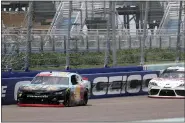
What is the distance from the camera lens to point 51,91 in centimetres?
1648

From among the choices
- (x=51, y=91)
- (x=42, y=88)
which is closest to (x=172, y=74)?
(x=51, y=91)

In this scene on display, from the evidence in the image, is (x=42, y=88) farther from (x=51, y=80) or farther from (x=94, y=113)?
(x=94, y=113)

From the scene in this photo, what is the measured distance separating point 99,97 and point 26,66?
3.58 m

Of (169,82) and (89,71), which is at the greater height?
(89,71)

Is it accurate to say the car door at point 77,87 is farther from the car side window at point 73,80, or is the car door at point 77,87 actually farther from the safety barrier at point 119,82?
the safety barrier at point 119,82

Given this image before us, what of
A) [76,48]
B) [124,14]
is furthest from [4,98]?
[124,14]

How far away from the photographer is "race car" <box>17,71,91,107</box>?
16.5 m

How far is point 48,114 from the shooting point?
46.0 feet

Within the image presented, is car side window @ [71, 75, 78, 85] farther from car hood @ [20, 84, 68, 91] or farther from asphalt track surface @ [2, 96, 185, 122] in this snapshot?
asphalt track surface @ [2, 96, 185, 122]

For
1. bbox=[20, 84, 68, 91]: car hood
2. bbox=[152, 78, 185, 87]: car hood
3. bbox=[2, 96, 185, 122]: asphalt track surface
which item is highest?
bbox=[20, 84, 68, 91]: car hood

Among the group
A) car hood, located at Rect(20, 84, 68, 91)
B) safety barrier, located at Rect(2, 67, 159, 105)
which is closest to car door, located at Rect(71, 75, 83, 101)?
car hood, located at Rect(20, 84, 68, 91)

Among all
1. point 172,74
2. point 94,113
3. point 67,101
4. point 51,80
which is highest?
point 51,80

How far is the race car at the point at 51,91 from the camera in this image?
16469mm

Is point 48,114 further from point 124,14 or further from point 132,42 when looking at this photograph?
point 124,14
